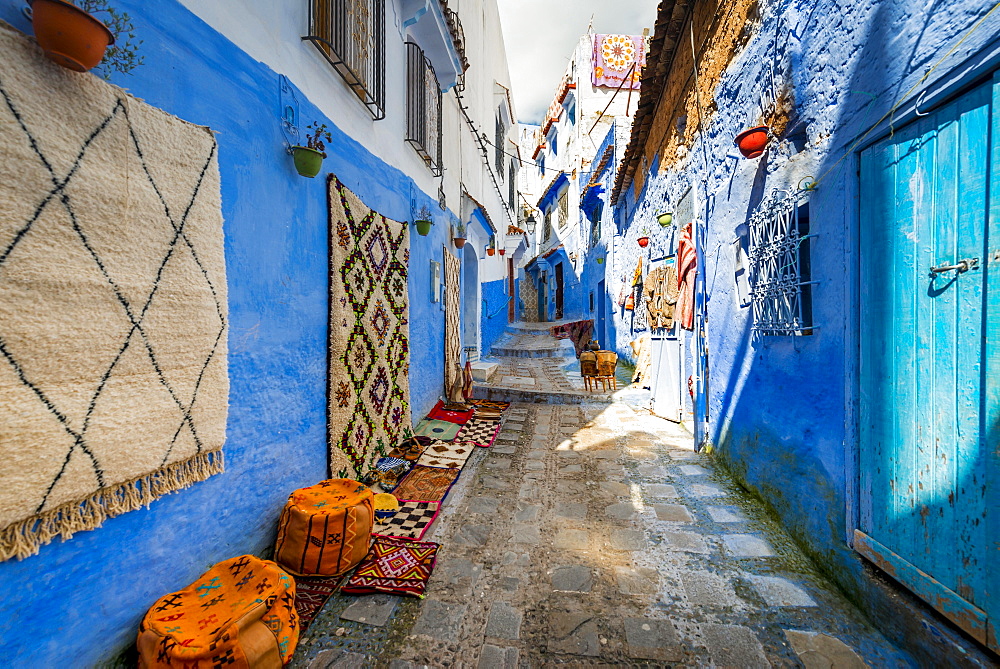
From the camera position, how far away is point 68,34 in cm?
134

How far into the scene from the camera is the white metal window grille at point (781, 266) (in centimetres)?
274

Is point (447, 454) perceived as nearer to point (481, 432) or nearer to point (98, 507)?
point (481, 432)

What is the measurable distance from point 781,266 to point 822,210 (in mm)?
482

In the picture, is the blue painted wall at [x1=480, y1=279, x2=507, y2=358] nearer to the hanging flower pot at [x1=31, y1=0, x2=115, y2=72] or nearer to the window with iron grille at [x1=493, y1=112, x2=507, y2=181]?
the window with iron grille at [x1=493, y1=112, x2=507, y2=181]

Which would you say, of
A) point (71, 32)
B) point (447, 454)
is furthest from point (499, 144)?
point (71, 32)

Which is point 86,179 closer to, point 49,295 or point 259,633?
point 49,295

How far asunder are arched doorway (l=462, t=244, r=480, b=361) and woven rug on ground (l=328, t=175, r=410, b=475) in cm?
444

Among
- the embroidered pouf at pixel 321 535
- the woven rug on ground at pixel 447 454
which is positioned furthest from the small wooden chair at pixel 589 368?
the embroidered pouf at pixel 321 535

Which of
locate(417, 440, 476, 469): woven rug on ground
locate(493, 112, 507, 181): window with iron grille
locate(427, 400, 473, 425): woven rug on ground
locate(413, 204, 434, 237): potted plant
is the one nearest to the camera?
locate(417, 440, 476, 469): woven rug on ground

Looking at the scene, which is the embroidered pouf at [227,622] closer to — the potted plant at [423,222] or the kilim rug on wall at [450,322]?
the potted plant at [423,222]

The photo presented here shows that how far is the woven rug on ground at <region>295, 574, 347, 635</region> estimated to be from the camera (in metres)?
2.19

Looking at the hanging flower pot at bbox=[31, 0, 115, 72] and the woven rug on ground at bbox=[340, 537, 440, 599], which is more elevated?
the hanging flower pot at bbox=[31, 0, 115, 72]

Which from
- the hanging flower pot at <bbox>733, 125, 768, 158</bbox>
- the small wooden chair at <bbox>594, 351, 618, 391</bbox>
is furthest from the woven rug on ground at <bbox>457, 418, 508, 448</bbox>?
the hanging flower pot at <bbox>733, 125, 768, 158</bbox>

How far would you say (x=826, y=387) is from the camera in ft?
8.29
